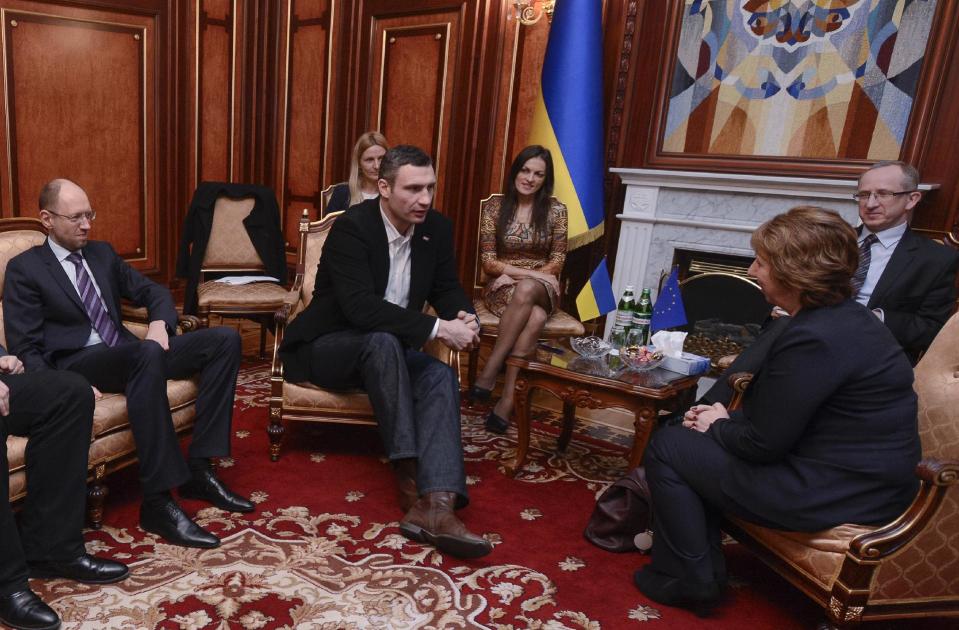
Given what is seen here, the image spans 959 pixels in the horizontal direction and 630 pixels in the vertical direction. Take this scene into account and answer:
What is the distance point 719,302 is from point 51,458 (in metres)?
Answer: 3.41

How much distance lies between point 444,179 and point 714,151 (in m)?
1.86

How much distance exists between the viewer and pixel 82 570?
1.84 metres

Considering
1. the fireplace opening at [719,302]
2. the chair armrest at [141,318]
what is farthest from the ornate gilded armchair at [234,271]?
the fireplace opening at [719,302]

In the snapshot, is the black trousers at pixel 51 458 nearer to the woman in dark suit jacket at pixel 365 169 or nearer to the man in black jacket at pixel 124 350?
the man in black jacket at pixel 124 350

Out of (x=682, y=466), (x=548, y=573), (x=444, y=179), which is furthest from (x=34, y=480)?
(x=444, y=179)

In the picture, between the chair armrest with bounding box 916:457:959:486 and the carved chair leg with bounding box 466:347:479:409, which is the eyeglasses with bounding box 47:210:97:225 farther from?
the chair armrest with bounding box 916:457:959:486

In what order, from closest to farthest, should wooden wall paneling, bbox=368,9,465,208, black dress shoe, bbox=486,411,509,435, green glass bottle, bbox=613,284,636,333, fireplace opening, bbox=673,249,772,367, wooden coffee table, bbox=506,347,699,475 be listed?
1. wooden coffee table, bbox=506,347,699,475
2. green glass bottle, bbox=613,284,636,333
3. black dress shoe, bbox=486,411,509,435
4. fireplace opening, bbox=673,249,772,367
5. wooden wall paneling, bbox=368,9,465,208

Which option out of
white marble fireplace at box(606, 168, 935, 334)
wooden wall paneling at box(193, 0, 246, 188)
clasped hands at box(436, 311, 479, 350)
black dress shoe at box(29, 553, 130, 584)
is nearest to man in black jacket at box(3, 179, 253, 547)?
black dress shoe at box(29, 553, 130, 584)

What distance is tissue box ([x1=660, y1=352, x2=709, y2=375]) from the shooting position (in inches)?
105

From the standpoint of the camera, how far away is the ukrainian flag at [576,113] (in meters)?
3.93

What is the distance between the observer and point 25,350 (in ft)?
7.04

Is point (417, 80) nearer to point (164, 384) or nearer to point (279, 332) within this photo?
point (279, 332)

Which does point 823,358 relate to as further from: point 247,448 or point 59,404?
point 247,448

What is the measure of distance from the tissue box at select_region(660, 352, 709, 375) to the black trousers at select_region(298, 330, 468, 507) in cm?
86
